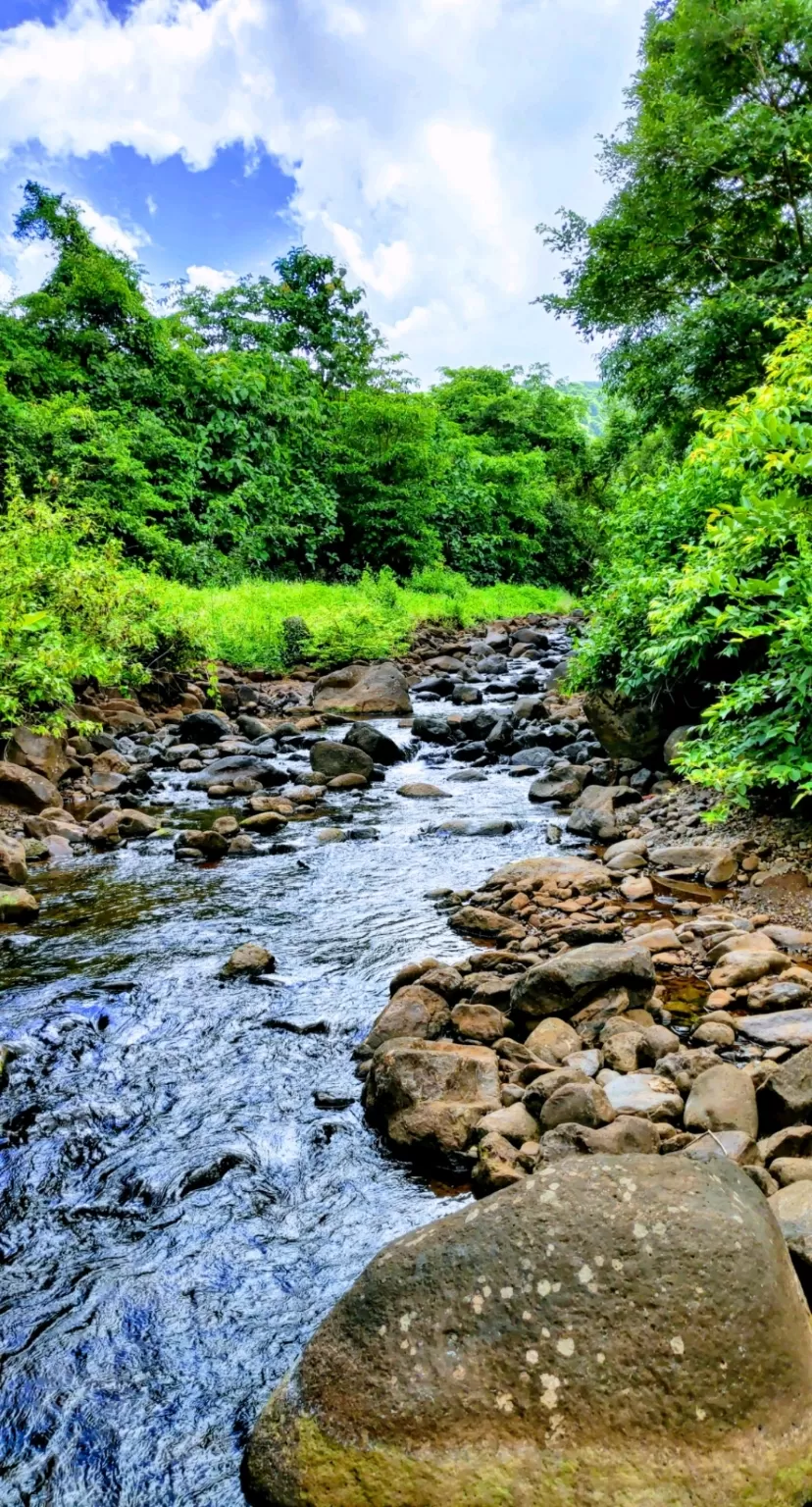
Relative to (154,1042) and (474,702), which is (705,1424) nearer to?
(154,1042)

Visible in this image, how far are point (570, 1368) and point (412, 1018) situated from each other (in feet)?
7.41

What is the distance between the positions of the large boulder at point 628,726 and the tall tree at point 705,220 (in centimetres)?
720

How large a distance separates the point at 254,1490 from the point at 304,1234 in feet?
3.03

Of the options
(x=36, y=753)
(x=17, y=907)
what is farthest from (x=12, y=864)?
(x=36, y=753)

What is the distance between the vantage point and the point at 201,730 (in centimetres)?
1238

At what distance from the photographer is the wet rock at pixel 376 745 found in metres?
11.2

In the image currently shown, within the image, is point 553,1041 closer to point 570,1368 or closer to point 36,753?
point 570,1368

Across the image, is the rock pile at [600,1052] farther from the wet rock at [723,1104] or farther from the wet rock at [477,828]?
the wet rock at [477,828]

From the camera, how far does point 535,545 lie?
3475 cm

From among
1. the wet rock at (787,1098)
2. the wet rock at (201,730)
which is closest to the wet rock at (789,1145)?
the wet rock at (787,1098)

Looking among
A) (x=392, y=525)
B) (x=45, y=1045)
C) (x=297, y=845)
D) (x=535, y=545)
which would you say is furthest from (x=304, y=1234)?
(x=535, y=545)

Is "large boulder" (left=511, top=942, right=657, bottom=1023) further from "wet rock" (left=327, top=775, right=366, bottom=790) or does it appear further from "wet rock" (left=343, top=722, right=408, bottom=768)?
"wet rock" (left=343, top=722, right=408, bottom=768)

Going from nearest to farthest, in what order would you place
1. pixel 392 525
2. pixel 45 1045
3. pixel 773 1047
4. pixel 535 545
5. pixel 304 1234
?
pixel 304 1234
pixel 773 1047
pixel 45 1045
pixel 392 525
pixel 535 545

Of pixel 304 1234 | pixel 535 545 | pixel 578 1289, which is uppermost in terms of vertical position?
pixel 535 545
